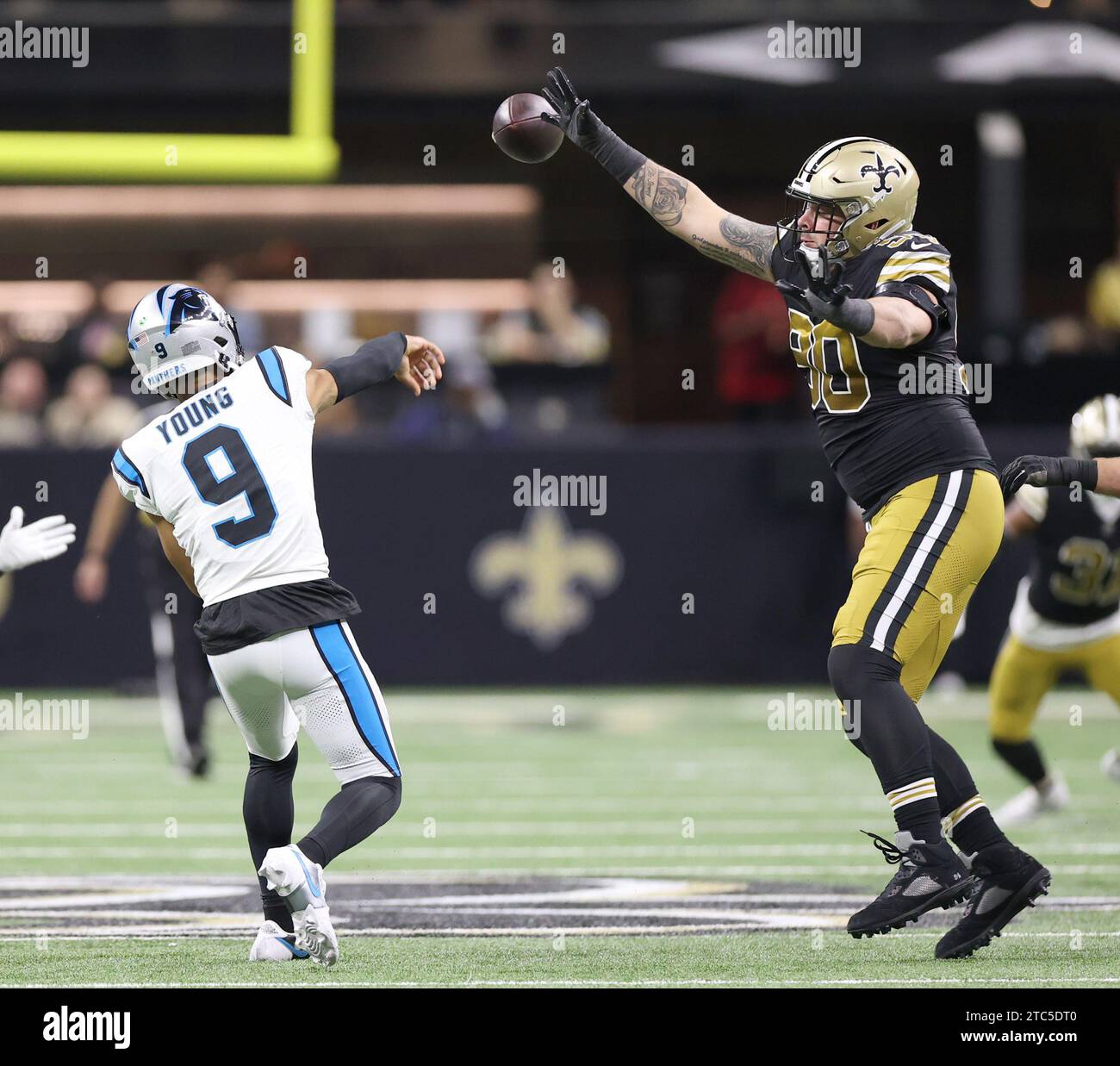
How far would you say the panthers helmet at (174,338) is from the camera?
4.98 meters

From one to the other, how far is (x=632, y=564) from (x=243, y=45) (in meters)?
5.61

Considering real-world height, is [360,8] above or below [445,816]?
above

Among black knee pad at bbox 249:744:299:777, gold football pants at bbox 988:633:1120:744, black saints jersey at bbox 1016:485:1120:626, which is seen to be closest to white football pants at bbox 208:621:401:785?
black knee pad at bbox 249:744:299:777

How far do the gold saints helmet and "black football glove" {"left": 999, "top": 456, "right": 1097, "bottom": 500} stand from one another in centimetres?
72

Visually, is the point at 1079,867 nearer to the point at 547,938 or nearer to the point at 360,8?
the point at 547,938

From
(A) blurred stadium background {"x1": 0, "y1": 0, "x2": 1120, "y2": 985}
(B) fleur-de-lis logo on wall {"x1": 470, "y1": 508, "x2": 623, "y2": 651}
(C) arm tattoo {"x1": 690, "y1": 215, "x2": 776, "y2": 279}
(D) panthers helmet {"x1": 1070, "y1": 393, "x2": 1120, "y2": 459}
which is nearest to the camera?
(C) arm tattoo {"x1": 690, "y1": 215, "x2": 776, "y2": 279}

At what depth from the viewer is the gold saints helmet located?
5156 millimetres

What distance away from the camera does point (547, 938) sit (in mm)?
5160

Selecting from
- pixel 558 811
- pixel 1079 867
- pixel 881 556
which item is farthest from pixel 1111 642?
pixel 881 556

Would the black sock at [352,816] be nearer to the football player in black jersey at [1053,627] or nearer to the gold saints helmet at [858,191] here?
the gold saints helmet at [858,191]

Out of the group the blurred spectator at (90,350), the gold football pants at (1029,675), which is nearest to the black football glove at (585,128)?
the gold football pants at (1029,675)

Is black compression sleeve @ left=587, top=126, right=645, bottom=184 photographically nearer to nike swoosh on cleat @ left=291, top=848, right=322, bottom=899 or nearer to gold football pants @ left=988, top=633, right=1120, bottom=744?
nike swoosh on cleat @ left=291, top=848, right=322, bottom=899

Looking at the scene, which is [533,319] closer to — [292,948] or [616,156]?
[616,156]

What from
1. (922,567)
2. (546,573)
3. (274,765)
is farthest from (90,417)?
(922,567)
